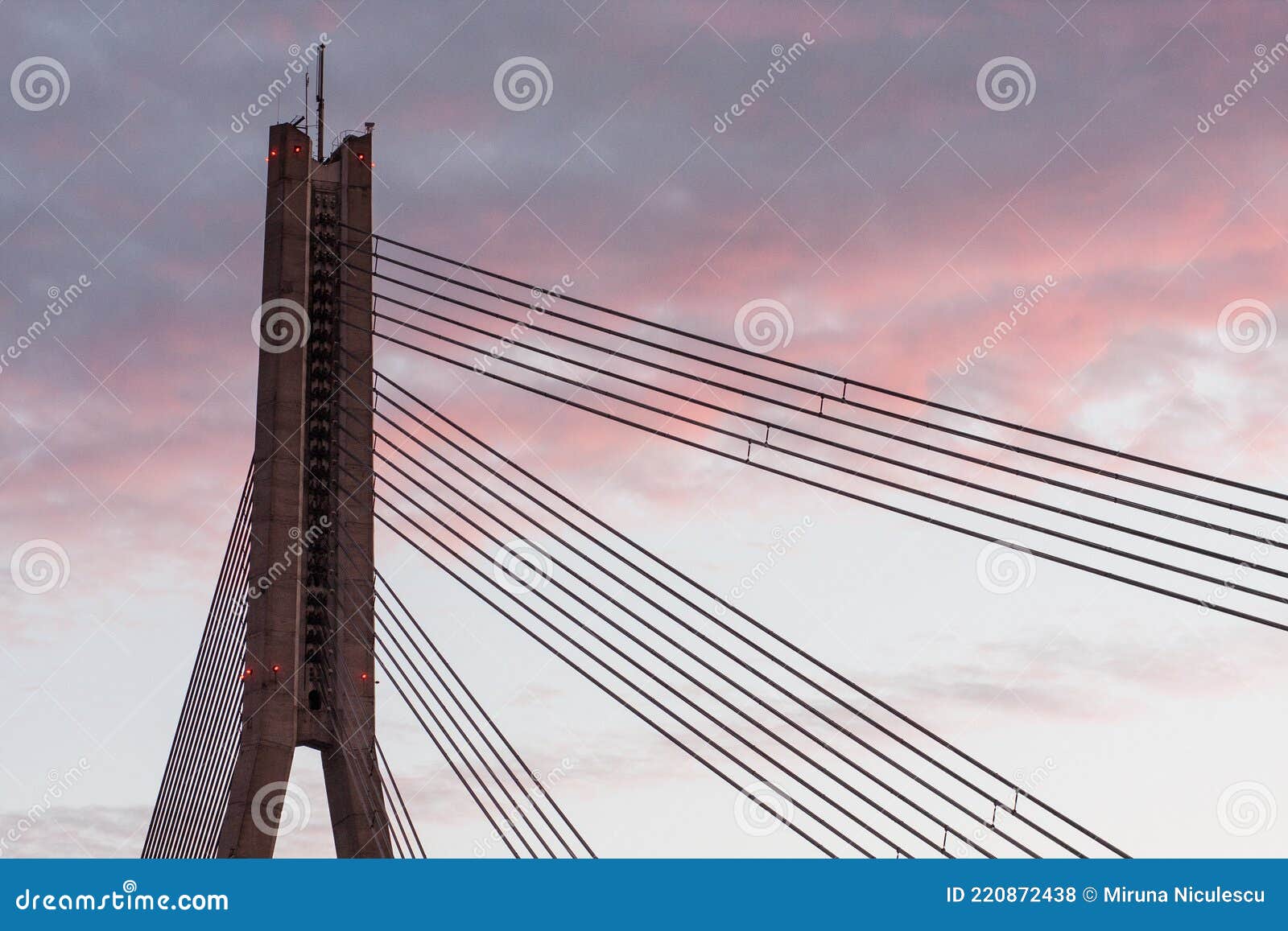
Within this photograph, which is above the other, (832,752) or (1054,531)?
(1054,531)

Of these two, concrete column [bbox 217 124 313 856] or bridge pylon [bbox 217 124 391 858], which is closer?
concrete column [bbox 217 124 313 856]

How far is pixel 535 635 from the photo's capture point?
155ft

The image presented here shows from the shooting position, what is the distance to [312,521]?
51938 millimetres

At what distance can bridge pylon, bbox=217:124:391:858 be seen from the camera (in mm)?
50406

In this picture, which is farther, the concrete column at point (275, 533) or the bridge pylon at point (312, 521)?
the bridge pylon at point (312, 521)

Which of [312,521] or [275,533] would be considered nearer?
[275,533]

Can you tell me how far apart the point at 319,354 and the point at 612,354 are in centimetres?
857

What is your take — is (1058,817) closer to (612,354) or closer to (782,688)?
(782,688)

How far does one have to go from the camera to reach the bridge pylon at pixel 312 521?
5041 cm

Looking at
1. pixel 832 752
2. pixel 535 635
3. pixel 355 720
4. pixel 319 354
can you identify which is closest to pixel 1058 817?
pixel 832 752

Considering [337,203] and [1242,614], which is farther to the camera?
[337,203]

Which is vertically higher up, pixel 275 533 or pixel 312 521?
pixel 312 521

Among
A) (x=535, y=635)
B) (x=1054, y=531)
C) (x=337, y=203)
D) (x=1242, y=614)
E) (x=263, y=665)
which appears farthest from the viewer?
(x=337, y=203)

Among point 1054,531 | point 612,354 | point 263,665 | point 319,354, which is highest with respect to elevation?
point 319,354
